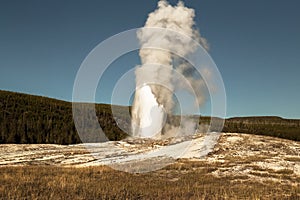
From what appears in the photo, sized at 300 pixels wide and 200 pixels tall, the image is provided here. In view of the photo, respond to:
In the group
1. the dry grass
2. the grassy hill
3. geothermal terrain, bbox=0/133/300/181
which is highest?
the grassy hill

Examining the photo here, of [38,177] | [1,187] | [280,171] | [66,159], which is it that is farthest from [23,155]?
[280,171]

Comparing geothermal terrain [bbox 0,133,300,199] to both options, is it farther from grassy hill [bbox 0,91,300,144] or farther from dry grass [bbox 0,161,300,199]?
grassy hill [bbox 0,91,300,144]

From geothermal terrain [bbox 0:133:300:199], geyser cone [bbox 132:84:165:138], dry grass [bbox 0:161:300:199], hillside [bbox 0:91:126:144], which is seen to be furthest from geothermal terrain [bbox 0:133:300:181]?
hillside [bbox 0:91:126:144]

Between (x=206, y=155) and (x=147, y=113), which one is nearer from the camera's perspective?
(x=206, y=155)

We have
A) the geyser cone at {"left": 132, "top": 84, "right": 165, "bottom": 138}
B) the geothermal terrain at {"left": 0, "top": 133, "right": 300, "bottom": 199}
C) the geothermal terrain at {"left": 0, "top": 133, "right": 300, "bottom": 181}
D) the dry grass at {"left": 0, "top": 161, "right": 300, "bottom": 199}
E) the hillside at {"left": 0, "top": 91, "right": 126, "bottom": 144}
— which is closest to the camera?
the dry grass at {"left": 0, "top": 161, "right": 300, "bottom": 199}

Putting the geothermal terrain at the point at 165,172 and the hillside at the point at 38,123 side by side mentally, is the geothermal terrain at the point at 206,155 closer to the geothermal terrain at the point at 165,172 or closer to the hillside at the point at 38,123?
the geothermal terrain at the point at 165,172

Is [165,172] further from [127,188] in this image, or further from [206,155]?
[206,155]

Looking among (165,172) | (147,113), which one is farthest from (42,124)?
(165,172)

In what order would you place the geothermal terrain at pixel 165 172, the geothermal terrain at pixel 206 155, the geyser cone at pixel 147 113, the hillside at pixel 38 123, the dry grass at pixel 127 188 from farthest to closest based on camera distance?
the hillside at pixel 38 123, the geyser cone at pixel 147 113, the geothermal terrain at pixel 206 155, the geothermal terrain at pixel 165 172, the dry grass at pixel 127 188

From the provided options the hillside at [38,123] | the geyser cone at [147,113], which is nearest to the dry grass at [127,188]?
the geyser cone at [147,113]

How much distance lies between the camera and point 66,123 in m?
58.0

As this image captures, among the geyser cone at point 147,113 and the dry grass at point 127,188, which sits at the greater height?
the geyser cone at point 147,113

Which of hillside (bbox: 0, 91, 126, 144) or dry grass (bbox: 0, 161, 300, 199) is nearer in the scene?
dry grass (bbox: 0, 161, 300, 199)

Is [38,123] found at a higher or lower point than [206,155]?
higher
